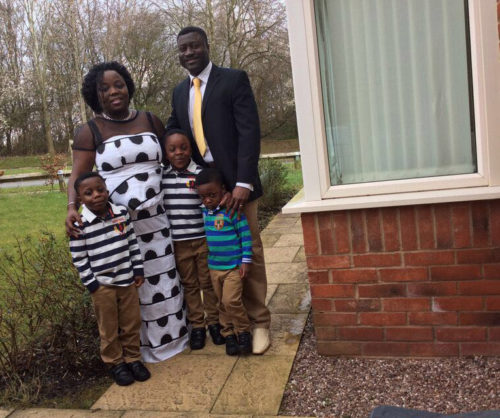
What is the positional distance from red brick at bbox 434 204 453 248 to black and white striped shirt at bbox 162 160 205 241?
1.46m

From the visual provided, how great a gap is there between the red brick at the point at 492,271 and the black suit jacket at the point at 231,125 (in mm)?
1444

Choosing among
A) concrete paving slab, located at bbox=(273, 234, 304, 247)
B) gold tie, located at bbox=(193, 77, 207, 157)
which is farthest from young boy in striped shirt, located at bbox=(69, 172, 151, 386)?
concrete paving slab, located at bbox=(273, 234, 304, 247)

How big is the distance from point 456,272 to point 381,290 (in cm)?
42

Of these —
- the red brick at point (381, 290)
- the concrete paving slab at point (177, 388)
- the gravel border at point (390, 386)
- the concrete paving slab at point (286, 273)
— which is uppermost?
the red brick at point (381, 290)

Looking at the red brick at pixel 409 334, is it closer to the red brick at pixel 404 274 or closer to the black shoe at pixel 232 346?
the red brick at pixel 404 274

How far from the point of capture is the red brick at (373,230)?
289cm

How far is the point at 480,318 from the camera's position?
2848mm

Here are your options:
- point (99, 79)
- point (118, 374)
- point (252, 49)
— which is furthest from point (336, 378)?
point (252, 49)

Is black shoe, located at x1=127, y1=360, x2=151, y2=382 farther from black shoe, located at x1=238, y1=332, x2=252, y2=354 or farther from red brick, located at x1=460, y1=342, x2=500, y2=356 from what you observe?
red brick, located at x1=460, y1=342, x2=500, y2=356

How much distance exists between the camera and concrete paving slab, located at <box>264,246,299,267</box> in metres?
5.62

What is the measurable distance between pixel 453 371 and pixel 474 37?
5.87 ft

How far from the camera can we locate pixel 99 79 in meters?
3.16

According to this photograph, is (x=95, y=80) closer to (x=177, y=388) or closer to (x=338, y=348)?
(x=177, y=388)

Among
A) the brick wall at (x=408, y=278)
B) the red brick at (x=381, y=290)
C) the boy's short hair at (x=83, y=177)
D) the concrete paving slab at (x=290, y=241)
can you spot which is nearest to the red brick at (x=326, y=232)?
the brick wall at (x=408, y=278)
